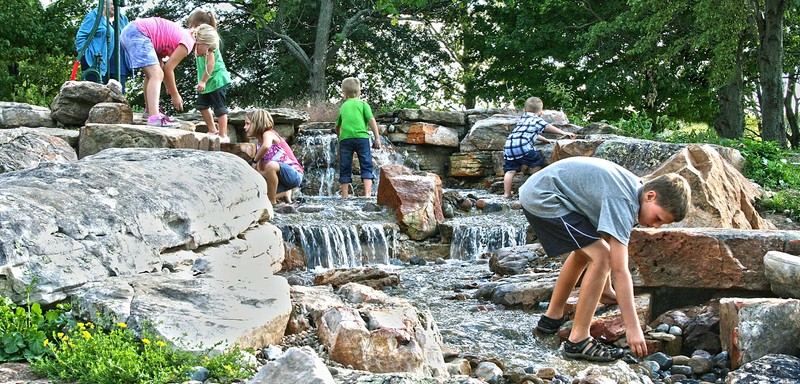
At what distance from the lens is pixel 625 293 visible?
169 inches

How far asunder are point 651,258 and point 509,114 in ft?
36.9

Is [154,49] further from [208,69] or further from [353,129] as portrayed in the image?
[353,129]

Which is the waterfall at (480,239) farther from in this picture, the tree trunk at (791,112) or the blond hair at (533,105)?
the tree trunk at (791,112)

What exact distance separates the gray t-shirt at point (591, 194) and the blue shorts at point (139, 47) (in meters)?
5.47

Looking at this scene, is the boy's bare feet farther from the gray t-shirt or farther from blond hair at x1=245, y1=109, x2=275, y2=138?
blond hair at x1=245, y1=109, x2=275, y2=138

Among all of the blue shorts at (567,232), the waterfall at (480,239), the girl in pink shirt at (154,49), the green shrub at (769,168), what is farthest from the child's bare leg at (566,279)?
the green shrub at (769,168)

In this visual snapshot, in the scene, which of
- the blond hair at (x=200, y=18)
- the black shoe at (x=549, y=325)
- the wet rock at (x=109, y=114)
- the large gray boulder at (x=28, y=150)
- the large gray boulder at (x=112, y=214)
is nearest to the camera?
the large gray boulder at (x=112, y=214)

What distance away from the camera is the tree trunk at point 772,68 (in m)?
15.6

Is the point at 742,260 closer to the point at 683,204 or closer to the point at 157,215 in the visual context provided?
the point at 683,204

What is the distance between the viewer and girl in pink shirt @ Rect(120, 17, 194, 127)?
28.8 feet

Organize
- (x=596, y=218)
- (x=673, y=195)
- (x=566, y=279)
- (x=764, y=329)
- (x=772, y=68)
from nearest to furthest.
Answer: (x=673, y=195), (x=596, y=218), (x=764, y=329), (x=566, y=279), (x=772, y=68)

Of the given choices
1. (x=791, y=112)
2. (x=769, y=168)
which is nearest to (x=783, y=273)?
(x=769, y=168)

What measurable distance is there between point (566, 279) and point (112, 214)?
2.72 m

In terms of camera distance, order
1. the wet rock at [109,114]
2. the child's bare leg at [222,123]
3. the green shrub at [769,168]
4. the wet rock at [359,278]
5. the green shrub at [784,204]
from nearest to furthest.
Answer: the wet rock at [359,278] < the wet rock at [109,114] < the child's bare leg at [222,123] < the green shrub at [784,204] < the green shrub at [769,168]
